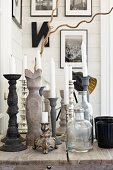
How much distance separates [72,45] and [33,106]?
1464 millimetres

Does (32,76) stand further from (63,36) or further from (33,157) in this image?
(63,36)

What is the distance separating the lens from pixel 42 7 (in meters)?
2.78

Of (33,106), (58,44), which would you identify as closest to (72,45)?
(58,44)

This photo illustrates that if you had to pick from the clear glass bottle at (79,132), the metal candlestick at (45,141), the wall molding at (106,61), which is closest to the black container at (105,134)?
the clear glass bottle at (79,132)

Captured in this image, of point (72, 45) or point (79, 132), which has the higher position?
point (72, 45)

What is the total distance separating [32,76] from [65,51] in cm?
140

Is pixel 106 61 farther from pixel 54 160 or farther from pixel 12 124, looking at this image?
pixel 54 160

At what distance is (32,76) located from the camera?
4.73 feet

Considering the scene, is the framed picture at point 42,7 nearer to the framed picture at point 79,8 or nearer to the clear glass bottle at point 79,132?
the framed picture at point 79,8

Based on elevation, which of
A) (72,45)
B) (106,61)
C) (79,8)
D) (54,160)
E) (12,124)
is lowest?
(54,160)

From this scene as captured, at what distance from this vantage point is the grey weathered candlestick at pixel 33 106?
4.72ft

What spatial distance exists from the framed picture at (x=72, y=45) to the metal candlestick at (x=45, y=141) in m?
1.47

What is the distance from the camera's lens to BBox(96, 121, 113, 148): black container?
1405 mm

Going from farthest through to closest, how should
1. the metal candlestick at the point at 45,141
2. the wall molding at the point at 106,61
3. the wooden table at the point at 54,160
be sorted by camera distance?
the wall molding at the point at 106,61, the metal candlestick at the point at 45,141, the wooden table at the point at 54,160
